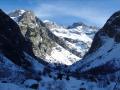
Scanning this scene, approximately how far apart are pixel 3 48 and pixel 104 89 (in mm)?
135966

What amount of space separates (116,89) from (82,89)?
32.0 feet

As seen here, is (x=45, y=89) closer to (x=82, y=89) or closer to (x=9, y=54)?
(x=82, y=89)

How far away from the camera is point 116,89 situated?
186 ft

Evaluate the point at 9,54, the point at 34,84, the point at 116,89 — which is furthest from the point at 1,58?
the point at 116,89

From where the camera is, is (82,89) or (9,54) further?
(9,54)

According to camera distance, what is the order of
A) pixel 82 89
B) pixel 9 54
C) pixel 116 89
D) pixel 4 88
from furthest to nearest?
1. pixel 9 54
2. pixel 82 89
3. pixel 116 89
4. pixel 4 88

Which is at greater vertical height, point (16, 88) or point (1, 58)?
point (1, 58)

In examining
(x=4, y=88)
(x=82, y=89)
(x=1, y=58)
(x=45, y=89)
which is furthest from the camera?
(x=1, y=58)

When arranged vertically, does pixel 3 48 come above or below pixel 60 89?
above

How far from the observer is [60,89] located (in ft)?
202

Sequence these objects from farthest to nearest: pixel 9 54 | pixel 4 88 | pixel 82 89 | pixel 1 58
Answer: pixel 9 54
pixel 1 58
pixel 82 89
pixel 4 88

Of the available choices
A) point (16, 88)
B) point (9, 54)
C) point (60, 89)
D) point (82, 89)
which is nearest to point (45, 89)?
point (60, 89)

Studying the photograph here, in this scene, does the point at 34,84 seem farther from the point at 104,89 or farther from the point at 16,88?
the point at 16,88

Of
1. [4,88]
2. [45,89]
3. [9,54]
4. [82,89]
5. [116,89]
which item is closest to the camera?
[4,88]
